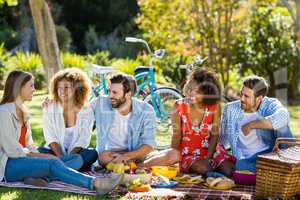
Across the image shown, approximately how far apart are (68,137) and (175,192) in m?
1.40

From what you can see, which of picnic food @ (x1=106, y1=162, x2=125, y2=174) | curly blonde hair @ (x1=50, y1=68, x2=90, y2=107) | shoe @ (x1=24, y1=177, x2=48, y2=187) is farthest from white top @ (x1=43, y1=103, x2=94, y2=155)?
shoe @ (x1=24, y1=177, x2=48, y2=187)

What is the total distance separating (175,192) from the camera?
507 cm

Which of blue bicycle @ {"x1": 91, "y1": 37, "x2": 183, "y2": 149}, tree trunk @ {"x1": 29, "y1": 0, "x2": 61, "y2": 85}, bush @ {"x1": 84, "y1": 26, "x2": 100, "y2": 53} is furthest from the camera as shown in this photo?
bush @ {"x1": 84, "y1": 26, "x2": 100, "y2": 53}

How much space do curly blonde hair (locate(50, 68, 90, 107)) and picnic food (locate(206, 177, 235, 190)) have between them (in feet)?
5.11

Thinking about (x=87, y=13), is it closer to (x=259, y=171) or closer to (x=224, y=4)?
(x=224, y=4)

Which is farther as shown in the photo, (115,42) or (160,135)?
(115,42)

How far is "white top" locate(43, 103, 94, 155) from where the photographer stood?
589 cm

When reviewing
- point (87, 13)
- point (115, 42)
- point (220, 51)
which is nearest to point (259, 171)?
point (220, 51)

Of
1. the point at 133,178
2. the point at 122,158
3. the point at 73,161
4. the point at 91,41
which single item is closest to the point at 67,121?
the point at 73,161

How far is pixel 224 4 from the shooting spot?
12742 mm

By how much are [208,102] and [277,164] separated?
1.28 meters

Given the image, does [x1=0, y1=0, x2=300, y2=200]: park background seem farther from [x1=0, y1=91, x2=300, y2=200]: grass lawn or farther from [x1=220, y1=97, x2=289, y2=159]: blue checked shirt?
[x1=220, y1=97, x2=289, y2=159]: blue checked shirt

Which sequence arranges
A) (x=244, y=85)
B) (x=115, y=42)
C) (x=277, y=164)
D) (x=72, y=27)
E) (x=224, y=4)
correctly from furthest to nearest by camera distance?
1. (x=72, y=27)
2. (x=115, y=42)
3. (x=224, y=4)
4. (x=244, y=85)
5. (x=277, y=164)

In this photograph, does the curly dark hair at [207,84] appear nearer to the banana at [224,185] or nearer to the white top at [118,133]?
the white top at [118,133]
